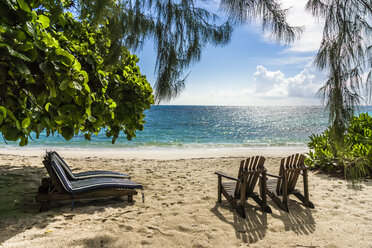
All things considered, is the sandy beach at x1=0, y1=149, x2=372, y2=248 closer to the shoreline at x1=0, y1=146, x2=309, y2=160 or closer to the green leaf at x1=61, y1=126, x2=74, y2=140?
the green leaf at x1=61, y1=126, x2=74, y2=140

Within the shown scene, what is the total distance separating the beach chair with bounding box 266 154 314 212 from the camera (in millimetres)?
4289

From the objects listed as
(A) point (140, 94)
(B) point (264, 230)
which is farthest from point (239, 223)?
(A) point (140, 94)

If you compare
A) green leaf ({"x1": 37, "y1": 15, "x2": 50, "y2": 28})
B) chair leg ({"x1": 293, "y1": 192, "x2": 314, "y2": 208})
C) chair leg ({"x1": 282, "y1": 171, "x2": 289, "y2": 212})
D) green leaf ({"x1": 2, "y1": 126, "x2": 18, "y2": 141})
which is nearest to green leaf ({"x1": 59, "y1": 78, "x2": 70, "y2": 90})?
green leaf ({"x1": 37, "y1": 15, "x2": 50, "y2": 28})

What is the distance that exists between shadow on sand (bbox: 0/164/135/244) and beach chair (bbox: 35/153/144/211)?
0.19 metres

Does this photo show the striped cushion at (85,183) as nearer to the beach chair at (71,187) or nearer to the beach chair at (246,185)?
the beach chair at (71,187)

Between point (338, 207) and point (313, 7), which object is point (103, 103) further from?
point (338, 207)

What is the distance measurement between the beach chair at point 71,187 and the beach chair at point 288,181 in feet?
8.77

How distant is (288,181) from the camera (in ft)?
14.9

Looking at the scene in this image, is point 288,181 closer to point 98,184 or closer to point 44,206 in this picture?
point 98,184

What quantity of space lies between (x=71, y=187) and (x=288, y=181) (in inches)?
158

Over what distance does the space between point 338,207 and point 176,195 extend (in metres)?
3.15

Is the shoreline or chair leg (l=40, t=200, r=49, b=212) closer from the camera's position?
chair leg (l=40, t=200, r=49, b=212)

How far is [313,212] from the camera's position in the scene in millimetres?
4242

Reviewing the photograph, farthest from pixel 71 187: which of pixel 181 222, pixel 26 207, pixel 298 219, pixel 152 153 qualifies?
pixel 152 153
